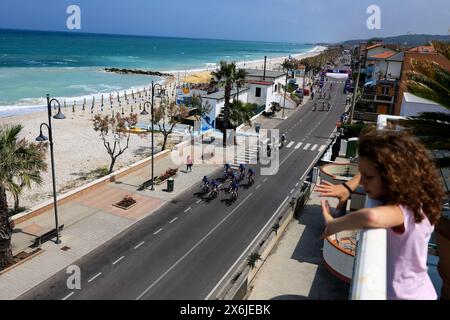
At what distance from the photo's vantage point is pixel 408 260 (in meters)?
2.78

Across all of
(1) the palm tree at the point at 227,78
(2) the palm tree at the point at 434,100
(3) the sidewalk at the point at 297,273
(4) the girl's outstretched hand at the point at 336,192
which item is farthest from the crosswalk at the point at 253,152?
(4) the girl's outstretched hand at the point at 336,192

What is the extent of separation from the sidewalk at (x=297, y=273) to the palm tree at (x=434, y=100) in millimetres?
6218

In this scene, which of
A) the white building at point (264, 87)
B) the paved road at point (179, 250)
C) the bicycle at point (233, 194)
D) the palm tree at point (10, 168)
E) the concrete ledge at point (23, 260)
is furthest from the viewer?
the white building at point (264, 87)

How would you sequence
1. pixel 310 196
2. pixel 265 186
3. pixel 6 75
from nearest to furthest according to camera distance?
pixel 310 196 < pixel 265 186 < pixel 6 75

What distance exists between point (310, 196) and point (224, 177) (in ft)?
22.6

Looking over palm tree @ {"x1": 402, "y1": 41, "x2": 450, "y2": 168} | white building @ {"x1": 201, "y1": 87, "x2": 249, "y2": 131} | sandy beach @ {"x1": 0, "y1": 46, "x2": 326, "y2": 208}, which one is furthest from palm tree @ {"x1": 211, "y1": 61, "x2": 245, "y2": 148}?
palm tree @ {"x1": 402, "y1": 41, "x2": 450, "y2": 168}

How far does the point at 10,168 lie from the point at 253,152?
73.7ft

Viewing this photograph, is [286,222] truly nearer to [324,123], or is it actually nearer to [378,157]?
[378,157]

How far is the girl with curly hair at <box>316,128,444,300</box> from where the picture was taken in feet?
8.84

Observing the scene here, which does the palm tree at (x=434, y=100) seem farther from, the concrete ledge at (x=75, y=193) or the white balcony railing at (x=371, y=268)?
the concrete ledge at (x=75, y=193)

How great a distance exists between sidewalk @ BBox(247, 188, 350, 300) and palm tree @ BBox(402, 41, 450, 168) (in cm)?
622

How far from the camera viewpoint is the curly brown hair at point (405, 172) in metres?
2.70
